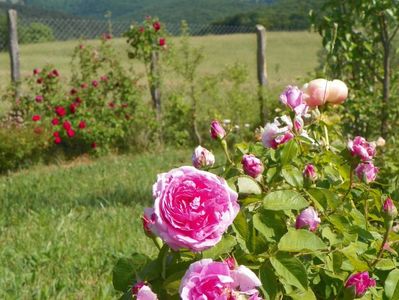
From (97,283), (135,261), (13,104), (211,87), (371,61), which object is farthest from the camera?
(211,87)

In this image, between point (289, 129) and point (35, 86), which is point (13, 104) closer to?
point (35, 86)

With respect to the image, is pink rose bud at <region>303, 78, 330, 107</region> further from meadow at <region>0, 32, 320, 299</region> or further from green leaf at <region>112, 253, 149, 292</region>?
green leaf at <region>112, 253, 149, 292</region>

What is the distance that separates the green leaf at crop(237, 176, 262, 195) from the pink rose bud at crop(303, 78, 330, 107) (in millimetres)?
472

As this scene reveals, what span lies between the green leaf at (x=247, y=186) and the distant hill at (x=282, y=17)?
104 ft

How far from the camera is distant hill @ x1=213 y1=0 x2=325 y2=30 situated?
35009 millimetres

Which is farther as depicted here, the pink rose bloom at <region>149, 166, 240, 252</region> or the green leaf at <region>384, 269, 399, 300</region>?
the green leaf at <region>384, 269, 399, 300</region>

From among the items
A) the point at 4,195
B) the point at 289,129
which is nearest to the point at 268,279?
the point at 289,129

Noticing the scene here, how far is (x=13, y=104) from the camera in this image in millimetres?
9539

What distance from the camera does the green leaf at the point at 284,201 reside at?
1.36m

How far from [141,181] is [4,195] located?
1.28 meters

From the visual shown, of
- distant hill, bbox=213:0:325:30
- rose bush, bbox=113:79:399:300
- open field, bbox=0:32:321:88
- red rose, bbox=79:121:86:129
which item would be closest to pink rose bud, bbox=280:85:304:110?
rose bush, bbox=113:79:399:300

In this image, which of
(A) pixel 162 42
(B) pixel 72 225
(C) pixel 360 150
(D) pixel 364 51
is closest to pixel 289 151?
(C) pixel 360 150

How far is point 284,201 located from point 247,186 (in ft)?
0.32

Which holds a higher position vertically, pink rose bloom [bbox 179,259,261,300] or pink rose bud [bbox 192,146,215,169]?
pink rose bud [bbox 192,146,215,169]
